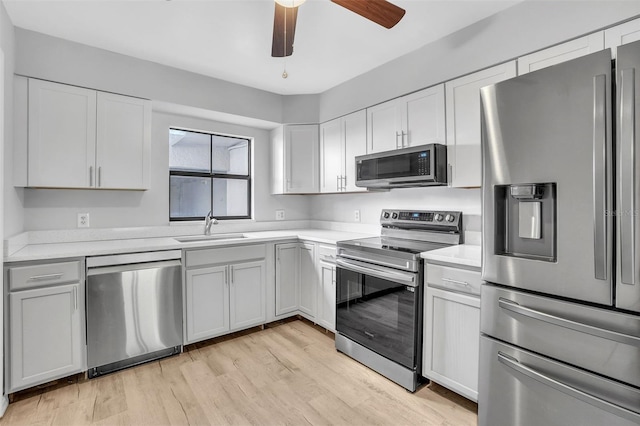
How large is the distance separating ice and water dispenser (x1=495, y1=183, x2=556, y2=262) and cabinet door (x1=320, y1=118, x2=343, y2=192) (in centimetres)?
194

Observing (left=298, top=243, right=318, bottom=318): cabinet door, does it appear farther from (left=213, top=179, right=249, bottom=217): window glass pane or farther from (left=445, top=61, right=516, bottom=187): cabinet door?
(left=445, top=61, right=516, bottom=187): cabinet door

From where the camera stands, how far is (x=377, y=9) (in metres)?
1.62

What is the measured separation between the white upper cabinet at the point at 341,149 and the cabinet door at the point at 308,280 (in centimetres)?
72

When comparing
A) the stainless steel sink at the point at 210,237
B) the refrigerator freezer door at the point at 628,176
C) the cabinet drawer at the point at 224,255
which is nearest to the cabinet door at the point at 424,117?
the refrigerator freezer door at the point at 628,176

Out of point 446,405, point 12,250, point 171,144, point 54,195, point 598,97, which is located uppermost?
point 171,144

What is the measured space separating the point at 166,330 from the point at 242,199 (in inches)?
67.5

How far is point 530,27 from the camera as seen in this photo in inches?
76.7

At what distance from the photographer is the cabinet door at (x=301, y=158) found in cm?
360

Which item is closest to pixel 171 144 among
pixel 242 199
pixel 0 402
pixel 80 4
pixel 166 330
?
pixel 242 199

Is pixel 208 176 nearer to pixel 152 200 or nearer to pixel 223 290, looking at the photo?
pixel 152 200

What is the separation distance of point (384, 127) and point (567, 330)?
6.72 ft

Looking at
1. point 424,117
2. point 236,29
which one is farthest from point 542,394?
point 236,29

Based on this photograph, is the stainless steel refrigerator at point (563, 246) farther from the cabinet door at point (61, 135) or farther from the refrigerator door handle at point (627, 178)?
the cabinet door at point (61, 135)

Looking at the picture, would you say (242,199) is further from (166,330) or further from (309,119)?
(166,330)
